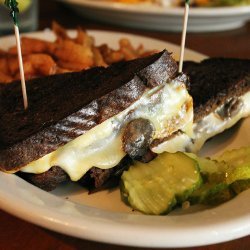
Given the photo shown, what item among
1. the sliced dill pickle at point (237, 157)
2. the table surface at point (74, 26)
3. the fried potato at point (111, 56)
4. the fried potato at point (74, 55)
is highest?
the fried potato at point (74, 55)

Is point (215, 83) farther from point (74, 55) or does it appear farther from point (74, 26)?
point (74, 26)

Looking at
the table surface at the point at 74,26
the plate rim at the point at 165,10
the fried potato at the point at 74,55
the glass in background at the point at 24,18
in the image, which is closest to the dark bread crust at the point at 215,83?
the fried potato at the point at 74,55

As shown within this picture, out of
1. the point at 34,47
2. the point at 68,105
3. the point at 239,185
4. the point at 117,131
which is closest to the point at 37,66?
the point at 34,47

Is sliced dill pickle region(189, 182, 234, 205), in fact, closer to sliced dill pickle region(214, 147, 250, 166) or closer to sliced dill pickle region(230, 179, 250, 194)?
sliced dill pickle region(230, 179, 250, 194)

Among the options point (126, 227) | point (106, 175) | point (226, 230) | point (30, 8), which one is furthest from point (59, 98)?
point (30, 8)

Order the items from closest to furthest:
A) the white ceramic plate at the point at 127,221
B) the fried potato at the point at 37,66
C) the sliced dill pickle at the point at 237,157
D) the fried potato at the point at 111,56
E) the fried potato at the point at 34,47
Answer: the white ceramic plate at the point at 127,221
the sliced dill pickle at the point at 237,157
the fried potato at the point at 37,66
the fried potato at the point at 34,47
the fried potato at the point at 111,56

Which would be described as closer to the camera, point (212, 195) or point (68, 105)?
point (212, 195)

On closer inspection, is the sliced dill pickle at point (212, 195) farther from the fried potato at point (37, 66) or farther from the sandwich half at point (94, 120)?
the fried potato at point (37, 66)

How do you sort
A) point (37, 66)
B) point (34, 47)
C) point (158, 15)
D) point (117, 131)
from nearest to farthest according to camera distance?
point (117, 131) < point (37, 66) < point (34, 47) < point (158, 15)
